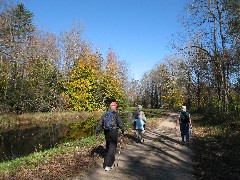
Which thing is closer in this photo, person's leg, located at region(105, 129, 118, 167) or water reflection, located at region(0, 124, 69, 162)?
person's leg, located at region(105, 129, 118, 167)

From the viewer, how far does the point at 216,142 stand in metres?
15.9

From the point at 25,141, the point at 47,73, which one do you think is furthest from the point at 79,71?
the point at 25,141

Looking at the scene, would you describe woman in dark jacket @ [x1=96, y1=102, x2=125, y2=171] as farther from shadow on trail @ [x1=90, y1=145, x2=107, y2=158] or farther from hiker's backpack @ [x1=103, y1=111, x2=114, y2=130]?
shadow on trail @ [x1=90, y1=145, x2=107, y2=158]

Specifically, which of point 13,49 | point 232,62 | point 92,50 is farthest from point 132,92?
point 232,62

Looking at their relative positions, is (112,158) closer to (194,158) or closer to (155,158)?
(155,158)

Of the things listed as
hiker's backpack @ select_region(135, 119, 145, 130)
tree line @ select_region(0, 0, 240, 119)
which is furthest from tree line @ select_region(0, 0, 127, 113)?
hiker's backpack @ select_region(135, 119, 145, 130)

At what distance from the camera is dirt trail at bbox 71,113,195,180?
9.80 metres

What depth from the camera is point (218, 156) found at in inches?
495

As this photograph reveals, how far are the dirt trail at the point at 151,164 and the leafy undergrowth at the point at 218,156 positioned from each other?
469 millimetres

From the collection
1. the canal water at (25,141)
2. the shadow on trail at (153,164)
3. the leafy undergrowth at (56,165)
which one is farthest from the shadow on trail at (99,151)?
the canal water at (25,141)

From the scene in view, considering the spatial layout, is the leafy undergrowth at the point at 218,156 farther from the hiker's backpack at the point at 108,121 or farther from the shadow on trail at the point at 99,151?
the shadow on trail at the point at 99,151

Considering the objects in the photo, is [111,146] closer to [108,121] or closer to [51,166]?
[108,121]

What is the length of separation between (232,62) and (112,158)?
16770 mm

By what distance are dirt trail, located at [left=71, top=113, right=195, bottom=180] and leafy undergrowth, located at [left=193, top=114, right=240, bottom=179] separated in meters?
0.47
